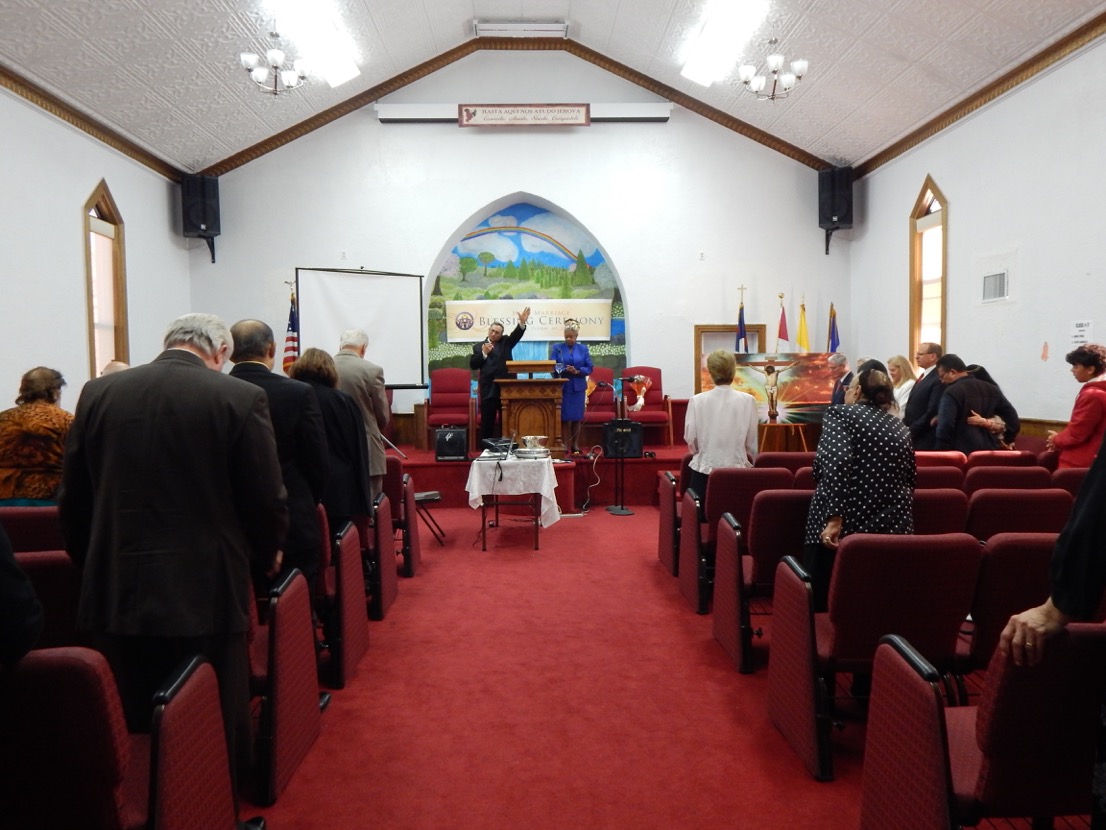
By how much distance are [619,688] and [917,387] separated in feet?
12.1

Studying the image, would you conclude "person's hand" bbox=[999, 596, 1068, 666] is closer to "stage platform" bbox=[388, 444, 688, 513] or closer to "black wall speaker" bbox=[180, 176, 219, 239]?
"stage platform" bbox=[388, 444, 688, 513]

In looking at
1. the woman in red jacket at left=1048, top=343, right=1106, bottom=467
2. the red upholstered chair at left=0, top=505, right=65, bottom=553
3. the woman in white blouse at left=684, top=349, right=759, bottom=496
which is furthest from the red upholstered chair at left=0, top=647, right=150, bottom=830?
the woman in red jacket at left=1048, top=343, right=1106, bottom=467

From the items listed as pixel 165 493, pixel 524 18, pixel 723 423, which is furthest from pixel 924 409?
pixel 524 18

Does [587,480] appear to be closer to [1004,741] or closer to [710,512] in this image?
[710,512]

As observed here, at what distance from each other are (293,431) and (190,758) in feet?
4.55

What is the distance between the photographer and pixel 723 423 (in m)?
4.52

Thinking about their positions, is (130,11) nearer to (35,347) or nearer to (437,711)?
(35,347)

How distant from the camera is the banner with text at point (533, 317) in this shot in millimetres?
10242

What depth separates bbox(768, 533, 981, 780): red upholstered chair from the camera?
219 cm

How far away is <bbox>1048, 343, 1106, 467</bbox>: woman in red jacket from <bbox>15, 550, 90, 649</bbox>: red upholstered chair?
16.1 ft

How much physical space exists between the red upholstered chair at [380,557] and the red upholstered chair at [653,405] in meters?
4.90

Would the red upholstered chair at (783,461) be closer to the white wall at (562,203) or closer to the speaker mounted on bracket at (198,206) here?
the white wall at (562,203)

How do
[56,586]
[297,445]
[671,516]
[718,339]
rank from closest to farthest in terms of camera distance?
[56,586] < [297,445] < [671,516] < [718,339]

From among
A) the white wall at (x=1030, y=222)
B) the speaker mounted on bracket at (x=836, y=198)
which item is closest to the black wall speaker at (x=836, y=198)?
the speaker mounted on bracket at (x=836, y=198)
